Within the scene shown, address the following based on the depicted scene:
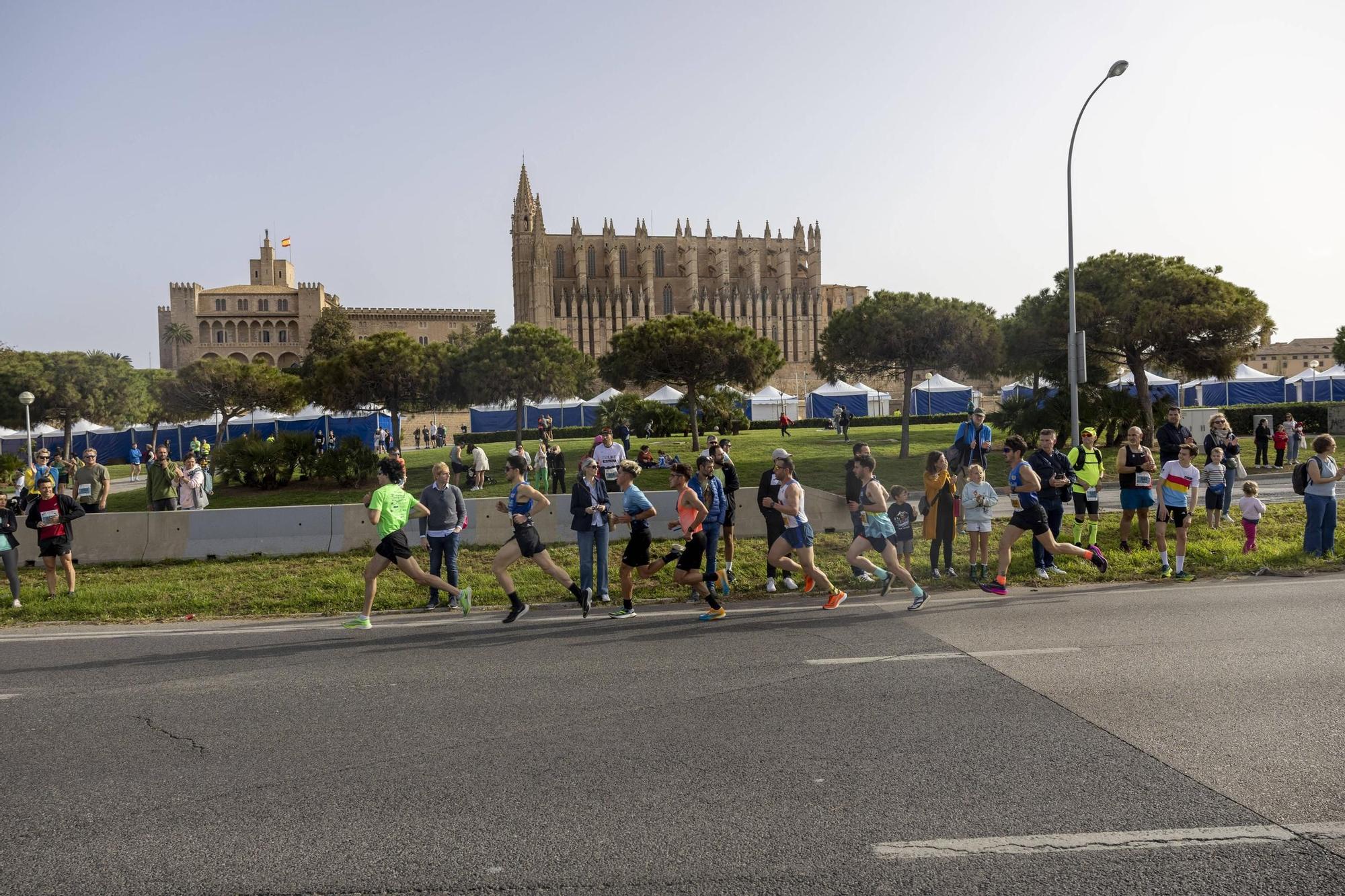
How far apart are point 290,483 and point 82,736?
1672 centimetres

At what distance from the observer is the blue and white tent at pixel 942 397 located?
56.8m

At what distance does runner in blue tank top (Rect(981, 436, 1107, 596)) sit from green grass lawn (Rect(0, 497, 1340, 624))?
630 millimetres

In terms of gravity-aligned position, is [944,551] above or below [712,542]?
below

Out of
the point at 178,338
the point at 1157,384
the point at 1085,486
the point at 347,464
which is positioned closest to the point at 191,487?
the point at 347,464

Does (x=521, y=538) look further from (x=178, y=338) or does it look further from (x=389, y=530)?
(x=178, y=338)

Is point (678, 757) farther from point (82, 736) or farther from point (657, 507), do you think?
point (657, 507)

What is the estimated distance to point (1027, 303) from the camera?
3017cm

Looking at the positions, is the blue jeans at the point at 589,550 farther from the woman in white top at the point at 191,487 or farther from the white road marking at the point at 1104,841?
the woman in white top at the point at 191,487

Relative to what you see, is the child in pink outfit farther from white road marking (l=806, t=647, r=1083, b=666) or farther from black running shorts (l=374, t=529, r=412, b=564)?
black running shorts (l=374, t=529, r=412, b=564)

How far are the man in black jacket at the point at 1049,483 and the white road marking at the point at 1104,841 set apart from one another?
24.9ft

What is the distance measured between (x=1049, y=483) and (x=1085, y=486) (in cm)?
121

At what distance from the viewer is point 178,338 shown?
364 ft

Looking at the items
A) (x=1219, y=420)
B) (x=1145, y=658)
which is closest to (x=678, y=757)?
(x=1145, y=658)

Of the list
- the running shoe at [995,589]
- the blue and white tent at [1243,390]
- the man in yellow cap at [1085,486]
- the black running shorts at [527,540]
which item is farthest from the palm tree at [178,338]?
the running shoe at [995,589]
